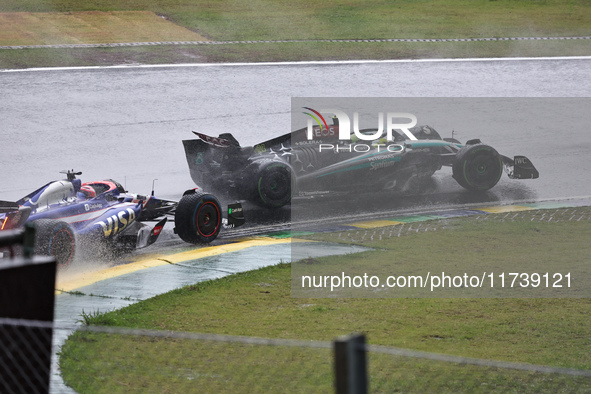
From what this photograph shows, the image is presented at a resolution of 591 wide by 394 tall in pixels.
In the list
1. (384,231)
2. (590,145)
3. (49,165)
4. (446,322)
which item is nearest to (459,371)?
(446,322)

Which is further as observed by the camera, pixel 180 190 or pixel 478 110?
pixel 478 110

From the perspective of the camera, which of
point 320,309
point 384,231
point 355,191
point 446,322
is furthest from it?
point 355,191

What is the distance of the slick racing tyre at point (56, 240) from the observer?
9.84 metres

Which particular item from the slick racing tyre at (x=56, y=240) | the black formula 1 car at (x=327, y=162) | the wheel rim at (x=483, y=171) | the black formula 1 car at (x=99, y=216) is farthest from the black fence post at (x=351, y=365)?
the wheel rim at (x=483, y=171)

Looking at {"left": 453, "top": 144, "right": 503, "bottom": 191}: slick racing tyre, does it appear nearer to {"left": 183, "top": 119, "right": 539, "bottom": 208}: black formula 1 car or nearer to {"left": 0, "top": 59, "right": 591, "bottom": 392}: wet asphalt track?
{"left": 183, "top": 119, "right": 539, "bottom": 208}: black formula 1 car

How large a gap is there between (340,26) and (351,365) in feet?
95.4

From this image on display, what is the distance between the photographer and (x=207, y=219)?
39.7ft

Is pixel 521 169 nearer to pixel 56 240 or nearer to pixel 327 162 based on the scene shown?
pixel 327 162

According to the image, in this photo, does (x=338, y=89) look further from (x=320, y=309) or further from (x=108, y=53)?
(x=320, y=309)

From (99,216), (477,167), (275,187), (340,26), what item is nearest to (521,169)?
(477,167)

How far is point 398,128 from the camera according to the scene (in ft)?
48.4

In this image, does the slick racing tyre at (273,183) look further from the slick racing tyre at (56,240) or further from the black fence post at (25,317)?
the black fence post at (25,317)

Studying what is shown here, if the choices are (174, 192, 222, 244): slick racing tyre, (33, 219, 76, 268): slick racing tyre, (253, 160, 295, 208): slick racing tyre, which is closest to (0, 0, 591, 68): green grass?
(253, 160, 295, 208): slick racing tyre

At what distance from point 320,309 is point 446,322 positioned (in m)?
1.42
